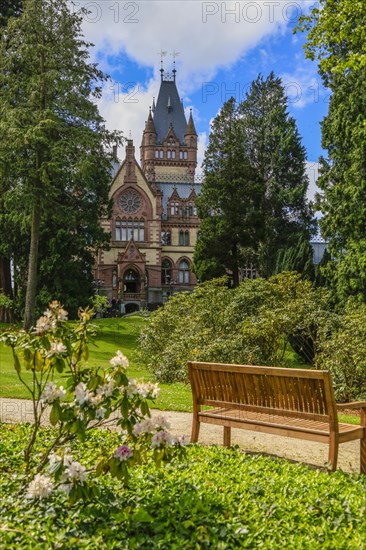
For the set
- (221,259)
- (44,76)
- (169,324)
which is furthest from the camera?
(221,259)

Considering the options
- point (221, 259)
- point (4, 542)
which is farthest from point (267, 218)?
point (4, 542)

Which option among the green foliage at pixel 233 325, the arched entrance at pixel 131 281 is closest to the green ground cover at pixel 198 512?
the green foliage at pixel 233 325

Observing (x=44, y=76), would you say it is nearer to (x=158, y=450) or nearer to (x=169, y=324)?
(x=169, y=324)

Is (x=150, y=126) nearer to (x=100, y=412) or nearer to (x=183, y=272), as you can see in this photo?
(x=183, y=272)

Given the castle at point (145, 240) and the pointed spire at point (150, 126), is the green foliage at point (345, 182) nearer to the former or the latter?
the castle at point (145, 240)

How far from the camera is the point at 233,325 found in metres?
16.3

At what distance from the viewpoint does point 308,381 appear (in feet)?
19.5

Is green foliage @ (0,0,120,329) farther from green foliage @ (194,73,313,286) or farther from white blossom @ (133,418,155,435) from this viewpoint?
white blossom @ (133,418,155,435)

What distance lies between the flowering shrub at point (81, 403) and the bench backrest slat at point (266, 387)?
74.8 inches

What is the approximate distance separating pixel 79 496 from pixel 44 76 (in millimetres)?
19616

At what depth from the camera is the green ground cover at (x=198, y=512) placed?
155 inches

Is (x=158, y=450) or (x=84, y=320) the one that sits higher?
(x=84, y=320)

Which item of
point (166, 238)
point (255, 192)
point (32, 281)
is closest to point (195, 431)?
point (32, 281)

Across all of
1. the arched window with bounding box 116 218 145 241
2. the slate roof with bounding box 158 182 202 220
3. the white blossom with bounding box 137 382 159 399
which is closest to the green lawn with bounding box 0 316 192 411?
the white blossom with bounding box 137 382 159 399
